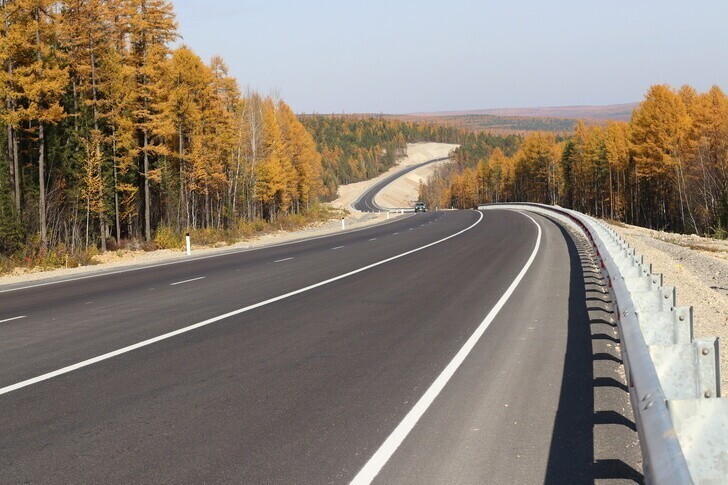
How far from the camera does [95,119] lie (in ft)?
125

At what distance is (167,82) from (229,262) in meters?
23.5

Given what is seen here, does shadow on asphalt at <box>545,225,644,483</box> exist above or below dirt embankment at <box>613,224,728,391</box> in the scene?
above

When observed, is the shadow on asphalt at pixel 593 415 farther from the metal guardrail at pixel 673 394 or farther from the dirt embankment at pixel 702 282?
the dirt embankment at pixel 702 282

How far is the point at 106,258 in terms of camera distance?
3127 centimetres

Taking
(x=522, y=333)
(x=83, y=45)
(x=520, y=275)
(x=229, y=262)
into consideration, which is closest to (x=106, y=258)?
(x=229, y=262)

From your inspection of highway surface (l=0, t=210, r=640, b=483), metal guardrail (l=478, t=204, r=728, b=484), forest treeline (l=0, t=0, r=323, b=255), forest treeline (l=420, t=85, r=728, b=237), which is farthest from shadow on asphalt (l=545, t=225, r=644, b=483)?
forest treeline (l=420, t=85, r=728, b=237)

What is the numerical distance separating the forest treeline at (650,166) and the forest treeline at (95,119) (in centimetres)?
3870

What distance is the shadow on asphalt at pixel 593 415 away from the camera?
4.65 metres

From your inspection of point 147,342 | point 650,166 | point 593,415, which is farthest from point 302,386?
point 650,166

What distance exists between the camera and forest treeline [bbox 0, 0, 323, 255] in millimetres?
32406

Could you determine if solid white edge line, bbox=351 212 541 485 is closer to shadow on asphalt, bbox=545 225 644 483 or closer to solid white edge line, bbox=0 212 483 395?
shadow on asphalt, bbox=545 225 644 483

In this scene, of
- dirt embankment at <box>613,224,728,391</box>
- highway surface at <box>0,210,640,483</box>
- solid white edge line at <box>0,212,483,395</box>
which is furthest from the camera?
dirt embankment at <box>613,224,728,391</box>

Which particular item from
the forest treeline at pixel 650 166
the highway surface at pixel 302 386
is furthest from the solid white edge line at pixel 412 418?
the forest treeline at pixel 650 166

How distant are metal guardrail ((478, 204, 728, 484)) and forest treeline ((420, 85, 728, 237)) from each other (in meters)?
46.4
